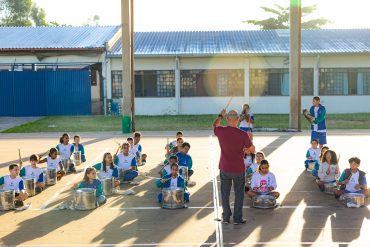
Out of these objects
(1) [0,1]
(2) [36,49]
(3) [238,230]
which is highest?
(1) [0,1]

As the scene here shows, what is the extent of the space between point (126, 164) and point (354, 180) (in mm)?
5925

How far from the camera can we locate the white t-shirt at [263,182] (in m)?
12.5

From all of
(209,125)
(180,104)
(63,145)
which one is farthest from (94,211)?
(180,104)

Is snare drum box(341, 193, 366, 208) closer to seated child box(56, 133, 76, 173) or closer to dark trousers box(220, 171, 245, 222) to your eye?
dark trousers box(220, 171, 245, 222)

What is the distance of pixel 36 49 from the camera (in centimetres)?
3838

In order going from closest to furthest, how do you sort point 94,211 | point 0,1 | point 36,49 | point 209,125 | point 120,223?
point 120,223, point 94,211, point 209,125, point 36,49, point 0,1

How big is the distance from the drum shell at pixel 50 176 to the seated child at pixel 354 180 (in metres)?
7.27

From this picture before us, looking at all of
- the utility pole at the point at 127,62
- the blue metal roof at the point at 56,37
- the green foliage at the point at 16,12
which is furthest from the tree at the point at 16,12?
the utility pole at the point at 127,62

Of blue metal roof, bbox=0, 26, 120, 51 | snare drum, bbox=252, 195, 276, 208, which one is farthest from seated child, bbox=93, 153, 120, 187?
blue metal roof, bbox=0, 26, 120, 51

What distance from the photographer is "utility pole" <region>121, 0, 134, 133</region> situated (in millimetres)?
27766

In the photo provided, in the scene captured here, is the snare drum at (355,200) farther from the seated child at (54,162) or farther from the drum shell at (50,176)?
the seated child at (54,162)

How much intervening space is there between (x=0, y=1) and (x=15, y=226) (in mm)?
85577

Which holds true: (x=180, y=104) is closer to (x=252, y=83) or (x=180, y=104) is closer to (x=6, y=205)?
(x=252, y=83)

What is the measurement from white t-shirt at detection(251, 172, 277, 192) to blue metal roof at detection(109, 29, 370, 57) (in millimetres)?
25610
